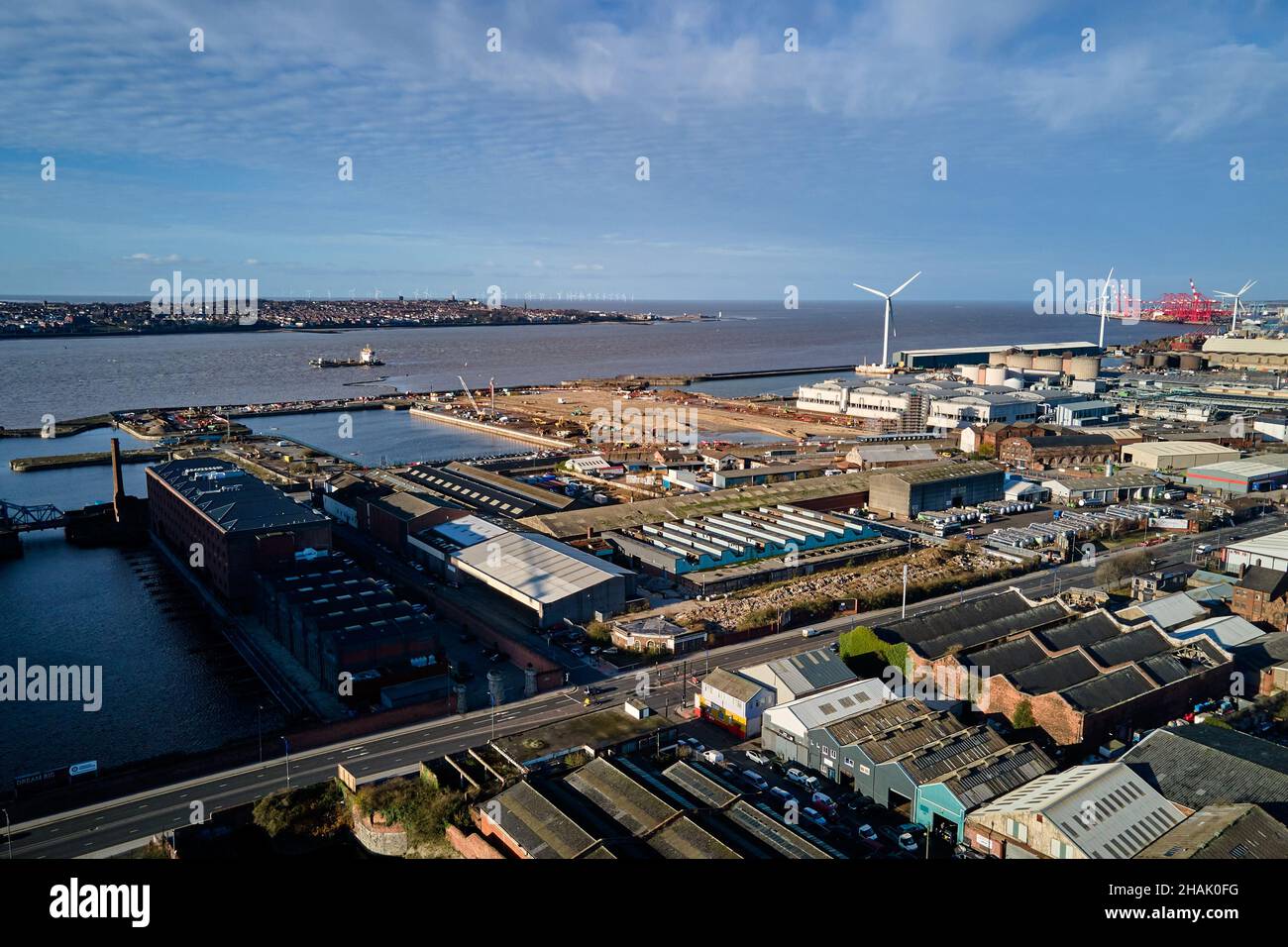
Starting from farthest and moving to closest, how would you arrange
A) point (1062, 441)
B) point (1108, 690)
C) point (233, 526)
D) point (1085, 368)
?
point (1085, 368) → point (1062, 441) → point (233, 526) → point (1108, 690)

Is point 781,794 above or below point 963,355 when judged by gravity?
below

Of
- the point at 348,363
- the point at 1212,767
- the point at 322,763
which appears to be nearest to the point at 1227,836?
the point at 1212,767

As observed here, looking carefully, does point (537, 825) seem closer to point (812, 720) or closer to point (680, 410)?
point (812, 720)

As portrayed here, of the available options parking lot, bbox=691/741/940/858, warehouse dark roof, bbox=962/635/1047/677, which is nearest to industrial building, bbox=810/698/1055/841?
parking lot, bbox=691/741/940/858

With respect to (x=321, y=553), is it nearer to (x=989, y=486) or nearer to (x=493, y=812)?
(x=493, y=812)

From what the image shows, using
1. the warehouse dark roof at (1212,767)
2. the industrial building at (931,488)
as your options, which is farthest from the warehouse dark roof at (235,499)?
the warehouse dark roof at (1212,767)

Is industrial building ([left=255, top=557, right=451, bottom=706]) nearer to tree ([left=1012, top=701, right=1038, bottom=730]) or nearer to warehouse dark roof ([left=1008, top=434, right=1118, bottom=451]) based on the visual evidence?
tree ([left=1012, top=701, right=1038, bottom=730])
